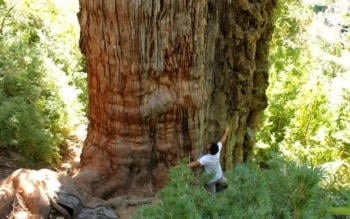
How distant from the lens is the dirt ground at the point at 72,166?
13.6ft

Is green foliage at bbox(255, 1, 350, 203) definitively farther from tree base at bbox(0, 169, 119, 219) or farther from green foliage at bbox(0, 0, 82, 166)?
tree base at bbox(0, 169, 119, 219)

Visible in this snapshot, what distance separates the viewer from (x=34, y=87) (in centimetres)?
648

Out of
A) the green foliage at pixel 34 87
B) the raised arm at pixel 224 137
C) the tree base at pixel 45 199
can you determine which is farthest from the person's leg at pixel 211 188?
the green foliage at pixel 34 87

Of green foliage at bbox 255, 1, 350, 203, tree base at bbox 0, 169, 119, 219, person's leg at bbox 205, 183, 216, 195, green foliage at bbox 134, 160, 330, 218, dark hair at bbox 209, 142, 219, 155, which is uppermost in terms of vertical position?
green foliage at bbox 134, 160, 330, 218

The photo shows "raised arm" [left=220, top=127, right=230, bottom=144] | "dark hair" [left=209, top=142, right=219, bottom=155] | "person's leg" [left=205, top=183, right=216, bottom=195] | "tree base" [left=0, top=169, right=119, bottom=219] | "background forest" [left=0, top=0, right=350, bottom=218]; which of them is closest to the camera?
"background forest" [left=0, top=0, right=350, bottom=218]

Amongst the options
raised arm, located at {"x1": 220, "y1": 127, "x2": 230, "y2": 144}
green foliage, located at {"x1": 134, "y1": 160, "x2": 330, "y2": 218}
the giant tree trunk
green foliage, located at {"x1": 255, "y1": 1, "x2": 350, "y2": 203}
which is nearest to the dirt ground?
the giant tree trunk

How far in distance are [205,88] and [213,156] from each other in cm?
64

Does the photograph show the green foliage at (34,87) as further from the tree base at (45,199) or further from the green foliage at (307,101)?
the green foliage at (307,101)

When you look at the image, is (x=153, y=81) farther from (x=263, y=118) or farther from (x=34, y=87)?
(x=263, y=118)

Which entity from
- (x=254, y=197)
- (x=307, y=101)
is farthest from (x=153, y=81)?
(x=307, y=101)

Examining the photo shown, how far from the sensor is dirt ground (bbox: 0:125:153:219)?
13.6 feet

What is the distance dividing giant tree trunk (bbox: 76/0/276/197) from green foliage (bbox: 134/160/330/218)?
71.1 inches

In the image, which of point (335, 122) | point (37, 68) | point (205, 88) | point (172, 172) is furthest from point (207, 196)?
point (335, 122)

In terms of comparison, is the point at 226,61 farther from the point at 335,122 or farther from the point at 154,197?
the point at 335,122
